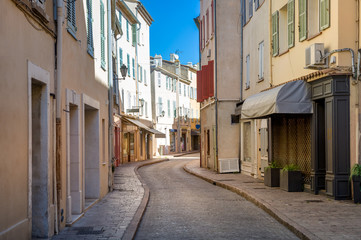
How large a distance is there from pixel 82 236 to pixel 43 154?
5.19ft

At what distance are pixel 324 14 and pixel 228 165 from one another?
40.6 feet

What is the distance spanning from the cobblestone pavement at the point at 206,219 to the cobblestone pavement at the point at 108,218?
0.38 metres

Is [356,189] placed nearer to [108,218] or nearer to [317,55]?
[317,55]

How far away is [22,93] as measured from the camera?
6.64 meters

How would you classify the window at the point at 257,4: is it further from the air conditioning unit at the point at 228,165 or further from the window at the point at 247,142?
the air conditioning unit at the point at 228,165

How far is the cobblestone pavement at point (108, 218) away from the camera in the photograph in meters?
8.51

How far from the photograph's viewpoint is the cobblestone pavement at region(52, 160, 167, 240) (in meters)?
8.51

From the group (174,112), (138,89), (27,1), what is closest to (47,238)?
(27,1)

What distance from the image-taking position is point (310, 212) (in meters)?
10.5

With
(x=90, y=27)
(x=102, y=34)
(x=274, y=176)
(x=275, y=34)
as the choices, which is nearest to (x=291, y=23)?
(x=275, y=34)

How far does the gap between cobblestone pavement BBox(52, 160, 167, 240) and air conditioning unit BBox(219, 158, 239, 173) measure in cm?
881

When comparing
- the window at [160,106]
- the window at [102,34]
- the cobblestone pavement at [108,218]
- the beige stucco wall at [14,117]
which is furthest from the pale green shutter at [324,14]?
the window at [160,106]

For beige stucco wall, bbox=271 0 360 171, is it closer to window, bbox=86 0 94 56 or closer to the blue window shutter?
window, bbox=86 0 94 56

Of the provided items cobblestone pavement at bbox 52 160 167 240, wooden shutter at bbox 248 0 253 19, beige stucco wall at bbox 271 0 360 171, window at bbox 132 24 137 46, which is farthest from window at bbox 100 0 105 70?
window at bbox 132 24 137 46
